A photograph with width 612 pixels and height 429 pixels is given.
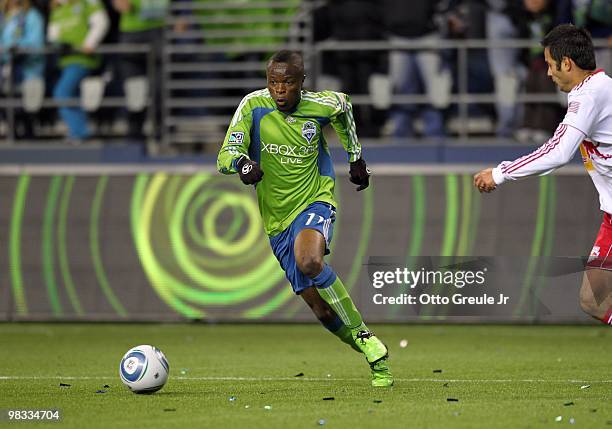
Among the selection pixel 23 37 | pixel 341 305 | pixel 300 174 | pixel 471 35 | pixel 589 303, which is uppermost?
pixel 471 35

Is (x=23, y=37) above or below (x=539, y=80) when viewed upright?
above

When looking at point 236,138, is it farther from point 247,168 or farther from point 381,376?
point 381,376

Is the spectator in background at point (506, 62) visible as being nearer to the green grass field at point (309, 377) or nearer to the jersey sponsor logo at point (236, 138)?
the green grass field at point (309, 377)

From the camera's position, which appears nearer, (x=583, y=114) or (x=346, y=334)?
(x=583, y=114)

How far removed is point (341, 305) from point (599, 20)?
807 centimetres

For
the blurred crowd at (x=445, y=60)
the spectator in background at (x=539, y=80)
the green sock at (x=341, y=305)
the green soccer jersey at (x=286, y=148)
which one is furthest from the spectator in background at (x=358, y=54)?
the green sock at (x=341, y=305)

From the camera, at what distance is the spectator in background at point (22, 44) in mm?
17359

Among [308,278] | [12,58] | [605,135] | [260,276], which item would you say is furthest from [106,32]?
[605,135]

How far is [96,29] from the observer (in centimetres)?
1714

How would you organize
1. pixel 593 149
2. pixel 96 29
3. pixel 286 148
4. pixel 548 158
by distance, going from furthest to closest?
1. pixel 96 29
2. pixel 286 148
3. pixel 593 149
4. pixel 548 158

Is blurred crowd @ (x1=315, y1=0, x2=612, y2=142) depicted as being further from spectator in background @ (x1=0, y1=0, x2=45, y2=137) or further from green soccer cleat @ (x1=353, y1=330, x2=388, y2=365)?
green soccer cleat @ (x1=353, y1=330, x2=388, y2=365)

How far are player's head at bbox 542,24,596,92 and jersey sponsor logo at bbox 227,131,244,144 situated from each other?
229cm

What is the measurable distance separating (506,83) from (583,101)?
27.7 feet

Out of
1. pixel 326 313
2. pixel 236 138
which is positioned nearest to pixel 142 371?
pixel 326 313
